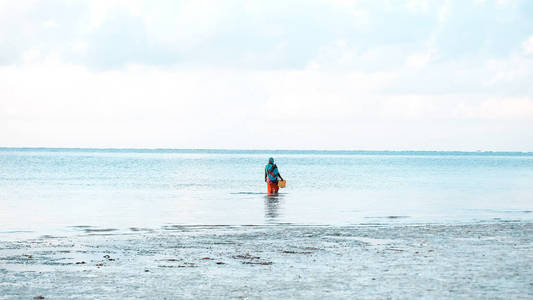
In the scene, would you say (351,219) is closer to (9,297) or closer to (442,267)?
(442,267)

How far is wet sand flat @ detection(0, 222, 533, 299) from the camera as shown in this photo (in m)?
11.9

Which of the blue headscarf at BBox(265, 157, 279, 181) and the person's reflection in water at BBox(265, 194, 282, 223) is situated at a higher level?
the blue headscarf at BBox(265, 157, 279, 181)

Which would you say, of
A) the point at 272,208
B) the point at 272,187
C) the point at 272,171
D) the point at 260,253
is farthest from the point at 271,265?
the point at 272,187

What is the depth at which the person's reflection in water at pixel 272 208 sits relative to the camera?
2734cm

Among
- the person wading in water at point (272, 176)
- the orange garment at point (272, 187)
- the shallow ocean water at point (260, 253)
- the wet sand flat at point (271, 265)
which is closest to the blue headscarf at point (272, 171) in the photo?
the person wading in water at point (272, 176)

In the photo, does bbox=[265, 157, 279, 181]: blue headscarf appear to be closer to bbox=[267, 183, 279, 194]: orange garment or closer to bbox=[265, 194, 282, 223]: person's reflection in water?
bbox=[267, 183, 279, 194]: orange garment

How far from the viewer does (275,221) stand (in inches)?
1030

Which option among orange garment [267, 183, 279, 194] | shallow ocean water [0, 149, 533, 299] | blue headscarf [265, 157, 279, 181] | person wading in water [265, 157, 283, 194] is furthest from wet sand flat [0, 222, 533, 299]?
orange garment [267, 183, 279, 194]

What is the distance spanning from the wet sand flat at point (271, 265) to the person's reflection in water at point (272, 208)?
5.42 metres

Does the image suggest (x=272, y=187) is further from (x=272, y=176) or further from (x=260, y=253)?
(x=260, y=253)

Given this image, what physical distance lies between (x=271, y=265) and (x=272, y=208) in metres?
17.9

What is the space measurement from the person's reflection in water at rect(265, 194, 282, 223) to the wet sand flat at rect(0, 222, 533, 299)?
5.42m

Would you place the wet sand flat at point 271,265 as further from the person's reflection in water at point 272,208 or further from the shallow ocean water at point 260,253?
the person's reflection in water at point 272,208

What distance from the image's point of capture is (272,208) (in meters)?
32.6
